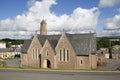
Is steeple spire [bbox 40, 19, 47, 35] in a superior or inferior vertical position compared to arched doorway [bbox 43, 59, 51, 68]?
superior

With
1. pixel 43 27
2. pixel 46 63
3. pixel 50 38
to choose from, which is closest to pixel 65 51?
pixel 46 63

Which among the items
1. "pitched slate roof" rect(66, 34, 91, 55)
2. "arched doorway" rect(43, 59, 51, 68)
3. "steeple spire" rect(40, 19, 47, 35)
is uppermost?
"steeple spire" rect(40, 19, 47, 35)

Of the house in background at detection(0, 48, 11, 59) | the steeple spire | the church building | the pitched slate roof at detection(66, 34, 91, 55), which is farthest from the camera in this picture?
the house in background at detection(0, 48, 11, 59)

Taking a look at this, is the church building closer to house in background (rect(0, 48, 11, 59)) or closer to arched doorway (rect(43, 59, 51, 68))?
arched doorway (rect(43, 59, 51, 68))

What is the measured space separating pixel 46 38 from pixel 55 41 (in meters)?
5.38

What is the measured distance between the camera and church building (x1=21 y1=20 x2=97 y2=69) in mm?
71375

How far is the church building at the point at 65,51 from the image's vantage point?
7138 centimetres

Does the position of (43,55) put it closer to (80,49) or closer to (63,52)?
(63,52)

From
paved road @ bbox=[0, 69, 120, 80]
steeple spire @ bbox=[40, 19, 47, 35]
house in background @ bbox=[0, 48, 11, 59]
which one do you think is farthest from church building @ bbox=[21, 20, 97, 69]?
house in background @ bbox=[0, 48, 11, 59]

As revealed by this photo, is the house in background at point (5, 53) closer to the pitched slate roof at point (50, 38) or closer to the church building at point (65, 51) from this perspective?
the pitched slate roof at point (50, 38)

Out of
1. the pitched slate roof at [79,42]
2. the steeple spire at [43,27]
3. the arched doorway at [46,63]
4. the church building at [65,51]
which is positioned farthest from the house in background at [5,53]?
the pitched slate roof at [79,42]

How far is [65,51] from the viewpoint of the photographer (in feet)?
240

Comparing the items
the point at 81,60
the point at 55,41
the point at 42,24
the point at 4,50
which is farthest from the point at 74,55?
the point at 4,50

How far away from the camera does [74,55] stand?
235ft
